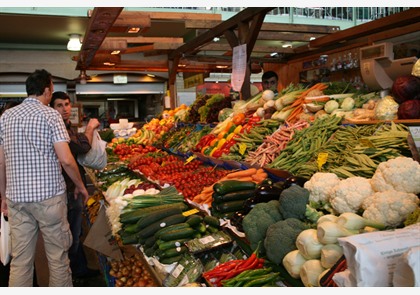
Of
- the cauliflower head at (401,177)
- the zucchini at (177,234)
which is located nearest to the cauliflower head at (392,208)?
the cauliflower head at (401,177)

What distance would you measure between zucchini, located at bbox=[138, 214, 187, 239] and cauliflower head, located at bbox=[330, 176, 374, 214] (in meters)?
1.17

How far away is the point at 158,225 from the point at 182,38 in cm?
616

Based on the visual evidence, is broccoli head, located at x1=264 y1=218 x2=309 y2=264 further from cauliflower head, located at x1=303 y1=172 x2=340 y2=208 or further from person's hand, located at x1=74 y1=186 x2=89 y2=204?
person's hand, located at x1=74 y1=186 x2=89 y2=204

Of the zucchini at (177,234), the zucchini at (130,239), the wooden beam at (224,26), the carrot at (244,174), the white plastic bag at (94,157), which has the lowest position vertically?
the zucchini at (130,239)

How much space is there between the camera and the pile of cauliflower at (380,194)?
7.10ft

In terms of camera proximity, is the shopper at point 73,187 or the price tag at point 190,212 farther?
the shopper at point 73,187

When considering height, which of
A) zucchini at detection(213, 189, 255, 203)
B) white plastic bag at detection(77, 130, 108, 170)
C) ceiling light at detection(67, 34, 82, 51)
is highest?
ceiling light at detection(67, 34, 82, 51)

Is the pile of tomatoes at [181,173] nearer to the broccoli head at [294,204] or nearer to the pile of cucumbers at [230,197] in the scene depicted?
the pile of cucumbers at [230,197]

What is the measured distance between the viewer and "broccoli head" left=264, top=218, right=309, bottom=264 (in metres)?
2.27

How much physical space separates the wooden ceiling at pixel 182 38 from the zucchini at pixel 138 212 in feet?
6.07

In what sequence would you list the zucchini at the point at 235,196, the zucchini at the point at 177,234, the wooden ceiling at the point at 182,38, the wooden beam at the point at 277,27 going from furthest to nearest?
the wooden beam at the point at 277,27 < the wooden ceiling at the point at 182,38 < the zucchini at the point at 235,196 < the zucchini at the point at 177,234

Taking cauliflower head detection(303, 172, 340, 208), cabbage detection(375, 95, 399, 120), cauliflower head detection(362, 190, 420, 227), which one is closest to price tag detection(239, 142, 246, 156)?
cabbage detection(375, 95, 399, 120)

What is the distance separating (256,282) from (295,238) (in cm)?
30

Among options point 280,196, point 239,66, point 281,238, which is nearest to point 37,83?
point 239,66
